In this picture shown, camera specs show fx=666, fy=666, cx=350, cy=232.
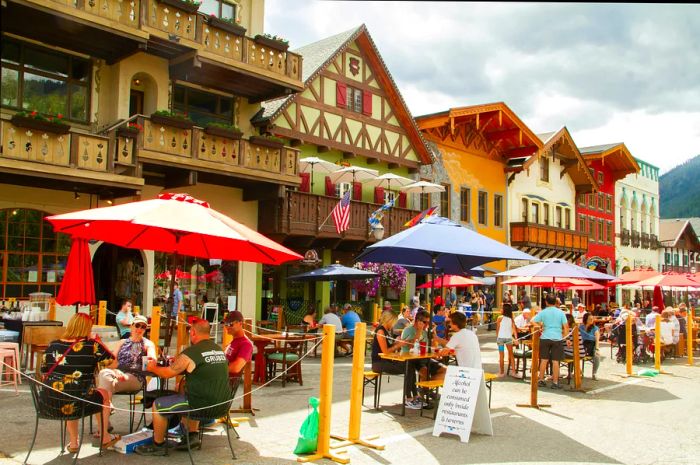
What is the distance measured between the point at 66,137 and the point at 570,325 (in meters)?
11.6

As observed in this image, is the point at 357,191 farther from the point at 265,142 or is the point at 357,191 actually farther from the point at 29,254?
the point at 29,254

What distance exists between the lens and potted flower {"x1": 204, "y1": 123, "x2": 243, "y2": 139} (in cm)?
1778

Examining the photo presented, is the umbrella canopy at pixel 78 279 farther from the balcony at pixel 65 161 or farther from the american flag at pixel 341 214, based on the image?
the american flag at pixel 341 214

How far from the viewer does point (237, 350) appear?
7664 mm

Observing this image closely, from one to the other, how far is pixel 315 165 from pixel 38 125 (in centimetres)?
1028

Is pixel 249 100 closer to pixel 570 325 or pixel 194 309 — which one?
pixel 194 309

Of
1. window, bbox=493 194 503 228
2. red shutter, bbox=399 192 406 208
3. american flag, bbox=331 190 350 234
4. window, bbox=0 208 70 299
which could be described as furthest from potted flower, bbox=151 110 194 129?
window, bbox=493 194 503 228

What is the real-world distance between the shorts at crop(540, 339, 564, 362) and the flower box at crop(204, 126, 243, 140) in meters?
10.2

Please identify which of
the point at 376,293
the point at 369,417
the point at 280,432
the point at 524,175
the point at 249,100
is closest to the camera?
the point at 280,432

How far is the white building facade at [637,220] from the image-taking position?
49844 mm

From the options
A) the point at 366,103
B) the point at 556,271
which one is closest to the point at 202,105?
the point at 366,103

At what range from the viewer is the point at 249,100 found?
21.3 m

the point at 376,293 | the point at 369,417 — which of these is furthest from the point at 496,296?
the point at 369,417

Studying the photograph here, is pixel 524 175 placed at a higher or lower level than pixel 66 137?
higher
